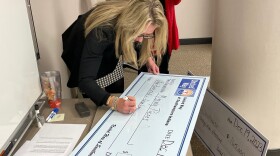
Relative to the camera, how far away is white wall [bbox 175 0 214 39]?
368cm

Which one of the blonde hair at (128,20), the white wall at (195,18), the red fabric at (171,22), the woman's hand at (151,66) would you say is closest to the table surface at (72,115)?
the blonde hair at (128,20)

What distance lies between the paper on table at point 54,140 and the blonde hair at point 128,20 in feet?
1.29

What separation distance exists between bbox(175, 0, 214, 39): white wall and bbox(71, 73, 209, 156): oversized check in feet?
7.95

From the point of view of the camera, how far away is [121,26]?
1.27m

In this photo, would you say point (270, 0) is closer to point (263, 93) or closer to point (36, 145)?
point (263, 93)

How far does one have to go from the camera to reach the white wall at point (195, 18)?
3678 mm

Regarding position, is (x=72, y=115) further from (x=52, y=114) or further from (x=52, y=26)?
(x=52, y=26)

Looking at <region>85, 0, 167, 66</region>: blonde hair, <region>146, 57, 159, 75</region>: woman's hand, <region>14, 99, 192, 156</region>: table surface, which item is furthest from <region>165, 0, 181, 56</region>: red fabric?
<region>14, 99, 192, 156</region>: table surface

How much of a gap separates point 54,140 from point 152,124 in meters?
0.36

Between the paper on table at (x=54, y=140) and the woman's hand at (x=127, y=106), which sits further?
the woman's hand at (x=127, y=106)

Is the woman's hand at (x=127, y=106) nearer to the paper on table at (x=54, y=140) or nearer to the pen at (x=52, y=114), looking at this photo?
the paper on table at (x=54, y=140)

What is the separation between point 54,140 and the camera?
3.62 ft

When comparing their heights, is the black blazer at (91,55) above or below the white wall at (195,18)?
above

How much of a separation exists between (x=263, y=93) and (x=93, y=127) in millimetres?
937
